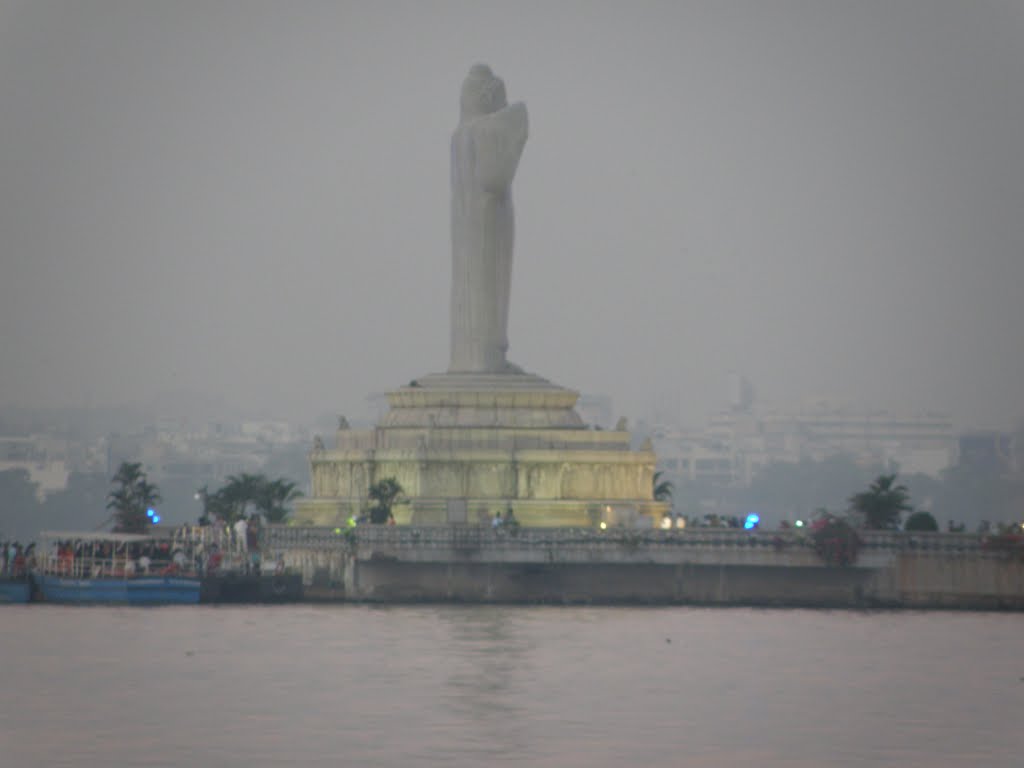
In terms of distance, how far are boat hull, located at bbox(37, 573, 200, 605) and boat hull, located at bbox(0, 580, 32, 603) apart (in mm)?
348

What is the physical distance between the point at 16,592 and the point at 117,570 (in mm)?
2956

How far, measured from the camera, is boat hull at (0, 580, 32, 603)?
7581cm

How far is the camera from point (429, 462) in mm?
88375

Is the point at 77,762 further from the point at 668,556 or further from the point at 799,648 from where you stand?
the point at 668,556

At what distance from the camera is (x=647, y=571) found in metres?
76.5

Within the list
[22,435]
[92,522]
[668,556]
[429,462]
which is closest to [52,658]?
[668,556]

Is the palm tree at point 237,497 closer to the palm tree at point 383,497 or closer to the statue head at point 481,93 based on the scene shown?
the palm tree at point 383,497

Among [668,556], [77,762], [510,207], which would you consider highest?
[510,207]

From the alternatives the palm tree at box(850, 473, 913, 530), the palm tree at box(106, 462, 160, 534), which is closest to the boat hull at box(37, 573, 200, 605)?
the palm tree at box(106, 462, 160, 534)

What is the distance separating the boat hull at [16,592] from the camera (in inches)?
2985

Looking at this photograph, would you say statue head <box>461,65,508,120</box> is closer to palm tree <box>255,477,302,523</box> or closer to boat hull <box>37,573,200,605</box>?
palm tree <box>255,477,302,523</box>

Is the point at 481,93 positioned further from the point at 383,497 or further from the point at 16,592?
the point at 16,592

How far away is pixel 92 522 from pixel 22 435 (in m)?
27.7

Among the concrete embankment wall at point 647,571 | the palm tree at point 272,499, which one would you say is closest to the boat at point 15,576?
the concrete embankment wall at point 647,571
